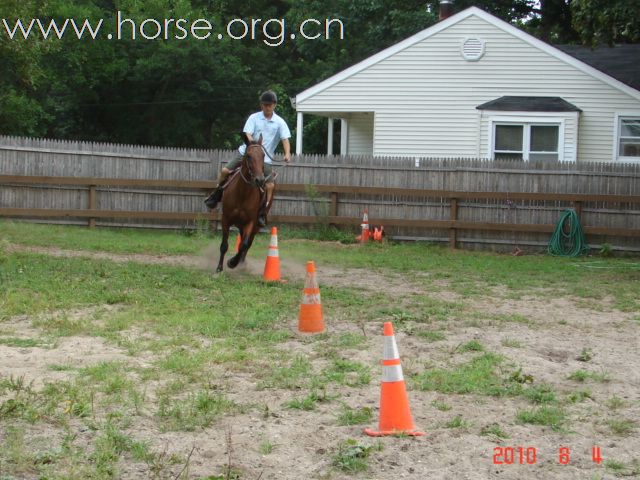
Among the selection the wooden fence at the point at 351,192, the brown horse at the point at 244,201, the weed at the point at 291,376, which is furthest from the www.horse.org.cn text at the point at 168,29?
the weed at the point at 291,376

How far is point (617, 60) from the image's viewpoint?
2500 cm

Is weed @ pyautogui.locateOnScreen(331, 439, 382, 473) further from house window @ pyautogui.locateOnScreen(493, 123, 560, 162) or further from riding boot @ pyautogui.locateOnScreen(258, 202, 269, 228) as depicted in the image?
house window @ pyautogui.locateOnScreen(493, 123, 560, 162)

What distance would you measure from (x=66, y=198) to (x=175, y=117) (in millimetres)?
17972

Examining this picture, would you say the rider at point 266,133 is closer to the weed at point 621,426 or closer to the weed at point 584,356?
the weed at point 584,356

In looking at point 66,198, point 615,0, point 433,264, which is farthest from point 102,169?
point 615,0

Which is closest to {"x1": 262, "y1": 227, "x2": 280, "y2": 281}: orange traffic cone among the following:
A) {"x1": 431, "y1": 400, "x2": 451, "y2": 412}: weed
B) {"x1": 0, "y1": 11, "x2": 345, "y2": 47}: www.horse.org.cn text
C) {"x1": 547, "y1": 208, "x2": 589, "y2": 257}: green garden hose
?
{"x1": 431, "y1": 400, "x2": 451, "y2": 412}: weed

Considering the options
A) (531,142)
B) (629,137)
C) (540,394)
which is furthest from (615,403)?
(629,137)

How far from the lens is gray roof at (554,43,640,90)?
23406 mm

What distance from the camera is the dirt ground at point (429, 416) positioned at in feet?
18.0

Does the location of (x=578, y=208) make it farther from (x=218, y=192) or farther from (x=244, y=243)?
(x=244, y=243)

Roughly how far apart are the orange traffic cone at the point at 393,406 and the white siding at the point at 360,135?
21.4 metres

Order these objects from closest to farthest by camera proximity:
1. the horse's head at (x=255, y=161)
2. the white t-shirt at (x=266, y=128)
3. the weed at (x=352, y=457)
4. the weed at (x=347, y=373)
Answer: the weed at (x=352, y=457)
the weed at (x=347, y=373)
the horse's head at (x=255, y=161)
the white t-shirt at (x=266, y=128)

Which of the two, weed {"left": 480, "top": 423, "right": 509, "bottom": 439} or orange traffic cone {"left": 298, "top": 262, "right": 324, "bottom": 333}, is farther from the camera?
orange traffic cone {"left": 298, "top": 262, "right": 324, "bottom": 333}
